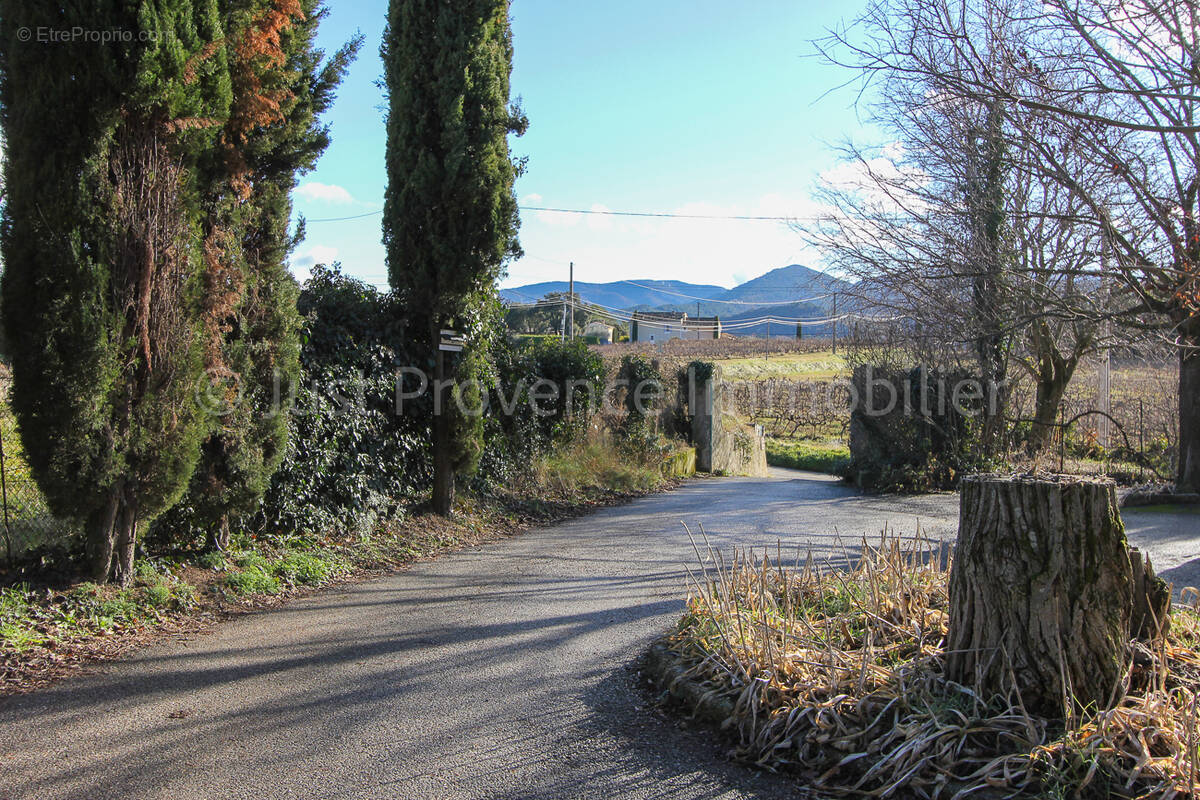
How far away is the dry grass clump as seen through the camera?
3152mm

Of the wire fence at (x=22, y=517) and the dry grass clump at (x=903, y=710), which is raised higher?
the wire fence at (x=22, y=517)

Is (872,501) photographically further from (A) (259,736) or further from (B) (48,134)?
(B) (48,134)

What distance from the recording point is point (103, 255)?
5441 mm

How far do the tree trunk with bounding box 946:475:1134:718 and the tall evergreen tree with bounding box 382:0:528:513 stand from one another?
6706 millimetres

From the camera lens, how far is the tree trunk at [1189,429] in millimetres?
12469

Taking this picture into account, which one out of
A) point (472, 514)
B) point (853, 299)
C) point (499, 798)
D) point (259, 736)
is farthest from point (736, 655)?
point (853, 299)

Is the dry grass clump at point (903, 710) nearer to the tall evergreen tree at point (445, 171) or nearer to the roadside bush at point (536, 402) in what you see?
the tall evergreen tree at point (445, 171)

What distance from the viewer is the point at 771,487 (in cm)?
1485

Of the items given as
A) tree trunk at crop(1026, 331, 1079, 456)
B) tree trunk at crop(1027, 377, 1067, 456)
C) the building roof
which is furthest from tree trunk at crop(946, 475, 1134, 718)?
the building roof

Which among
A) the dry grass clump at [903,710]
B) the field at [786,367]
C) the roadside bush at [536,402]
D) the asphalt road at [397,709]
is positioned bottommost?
the asphalt road at [397,709]

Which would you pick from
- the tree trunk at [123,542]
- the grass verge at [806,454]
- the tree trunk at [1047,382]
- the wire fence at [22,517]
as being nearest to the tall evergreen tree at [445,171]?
the tree trunk at [123,542]

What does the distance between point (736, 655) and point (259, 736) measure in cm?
241

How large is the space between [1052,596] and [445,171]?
24.9ft

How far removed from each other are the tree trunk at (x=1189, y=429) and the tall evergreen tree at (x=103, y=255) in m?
13.8
